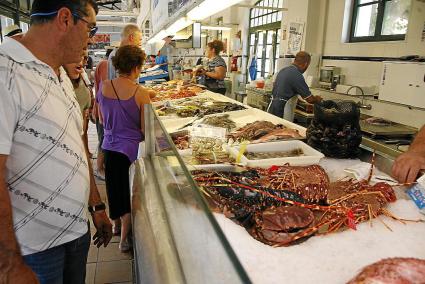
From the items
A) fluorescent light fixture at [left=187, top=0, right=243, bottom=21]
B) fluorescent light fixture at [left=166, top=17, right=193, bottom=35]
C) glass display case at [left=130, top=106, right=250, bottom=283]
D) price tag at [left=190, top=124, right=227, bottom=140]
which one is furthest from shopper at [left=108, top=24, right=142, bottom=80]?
price tag at [left=190, top=124, right=227, bottom=140]

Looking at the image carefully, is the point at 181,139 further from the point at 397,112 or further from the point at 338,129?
the point at 397,112

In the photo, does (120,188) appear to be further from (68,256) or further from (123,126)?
(68,256)

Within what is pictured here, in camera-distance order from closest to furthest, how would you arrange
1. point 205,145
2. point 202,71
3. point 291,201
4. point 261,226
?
point 261,226 < point 291,201 < point 205,145 < point 202,71

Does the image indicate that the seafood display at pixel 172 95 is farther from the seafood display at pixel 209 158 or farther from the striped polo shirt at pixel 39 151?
the striped polo shirt at pixel 39 151

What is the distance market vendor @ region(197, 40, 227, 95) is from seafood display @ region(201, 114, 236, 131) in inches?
105

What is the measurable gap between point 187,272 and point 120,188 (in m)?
1.95

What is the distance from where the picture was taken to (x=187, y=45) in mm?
7043

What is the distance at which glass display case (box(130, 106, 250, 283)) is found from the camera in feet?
2.39

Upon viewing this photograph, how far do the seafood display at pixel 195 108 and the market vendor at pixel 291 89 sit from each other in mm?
1498

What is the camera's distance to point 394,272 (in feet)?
3.12

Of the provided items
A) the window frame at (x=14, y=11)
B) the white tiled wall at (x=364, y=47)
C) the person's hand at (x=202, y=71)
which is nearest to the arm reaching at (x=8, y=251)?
the white tiled wall at (x=364, y=47)

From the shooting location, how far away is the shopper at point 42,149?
1.18m

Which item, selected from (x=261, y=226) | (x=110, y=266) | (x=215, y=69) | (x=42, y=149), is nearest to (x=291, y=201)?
(x=261, y=226)

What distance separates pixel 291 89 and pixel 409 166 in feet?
12.2
